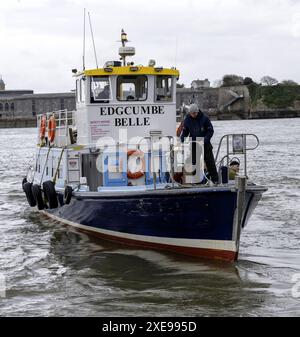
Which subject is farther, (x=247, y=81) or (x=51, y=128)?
(x=247, y=81)

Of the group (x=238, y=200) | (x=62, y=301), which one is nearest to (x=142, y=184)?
(x=238, y=200)

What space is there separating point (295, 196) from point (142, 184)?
9.06m

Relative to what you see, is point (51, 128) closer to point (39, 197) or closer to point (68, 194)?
point (39, 197)

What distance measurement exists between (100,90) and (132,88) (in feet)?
2.32

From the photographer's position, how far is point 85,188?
14.8m

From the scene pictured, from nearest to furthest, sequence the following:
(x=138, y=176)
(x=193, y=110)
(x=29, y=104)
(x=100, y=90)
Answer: (x=193, y=110)
(x=138, y=176)
(x=100, y=90)
(x=29, y=104)

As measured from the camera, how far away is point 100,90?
15453 millimetres

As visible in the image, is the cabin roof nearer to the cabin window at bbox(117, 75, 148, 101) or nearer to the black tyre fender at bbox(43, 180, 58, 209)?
the cabin window at bbox(117, 75, 148, 101)

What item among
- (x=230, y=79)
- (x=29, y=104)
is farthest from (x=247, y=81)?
(x=29, y=104)

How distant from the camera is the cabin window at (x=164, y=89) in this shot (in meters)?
15.7

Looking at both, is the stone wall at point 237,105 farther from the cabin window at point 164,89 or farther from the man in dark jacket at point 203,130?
the man in dark jacket at point 203,130

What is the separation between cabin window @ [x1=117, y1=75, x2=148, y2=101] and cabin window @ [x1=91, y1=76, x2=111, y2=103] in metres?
0.24

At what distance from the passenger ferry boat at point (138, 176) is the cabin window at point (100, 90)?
22 millimetres
